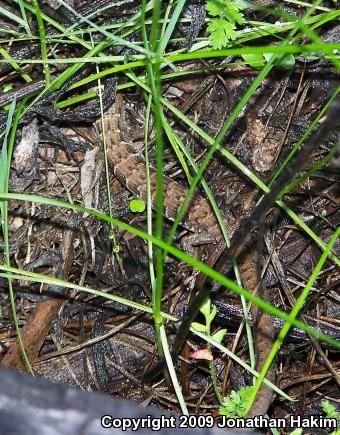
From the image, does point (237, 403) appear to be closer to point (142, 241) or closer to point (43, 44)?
point (142, 241)

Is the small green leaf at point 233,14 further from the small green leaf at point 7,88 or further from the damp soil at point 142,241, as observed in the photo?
the small green leaf at point 7,88

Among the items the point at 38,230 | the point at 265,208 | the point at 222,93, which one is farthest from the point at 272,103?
the point at 265,208

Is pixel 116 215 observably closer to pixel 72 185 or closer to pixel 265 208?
pixel 72 185

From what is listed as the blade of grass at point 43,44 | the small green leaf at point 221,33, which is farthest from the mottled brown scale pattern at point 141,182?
the small green leaf at point 221,33

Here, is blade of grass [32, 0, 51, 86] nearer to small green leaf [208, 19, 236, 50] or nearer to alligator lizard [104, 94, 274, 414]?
alligator lizard [104, 94, 274, 414]

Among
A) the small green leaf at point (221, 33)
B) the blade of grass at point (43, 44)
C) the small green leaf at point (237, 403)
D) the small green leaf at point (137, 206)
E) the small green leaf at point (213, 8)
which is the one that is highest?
the small green leaf at point (213, 8)

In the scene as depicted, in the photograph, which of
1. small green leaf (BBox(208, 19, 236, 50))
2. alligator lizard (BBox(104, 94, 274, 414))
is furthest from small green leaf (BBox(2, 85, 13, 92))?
small green leaf (BBox(208, 19, 236, 50))
